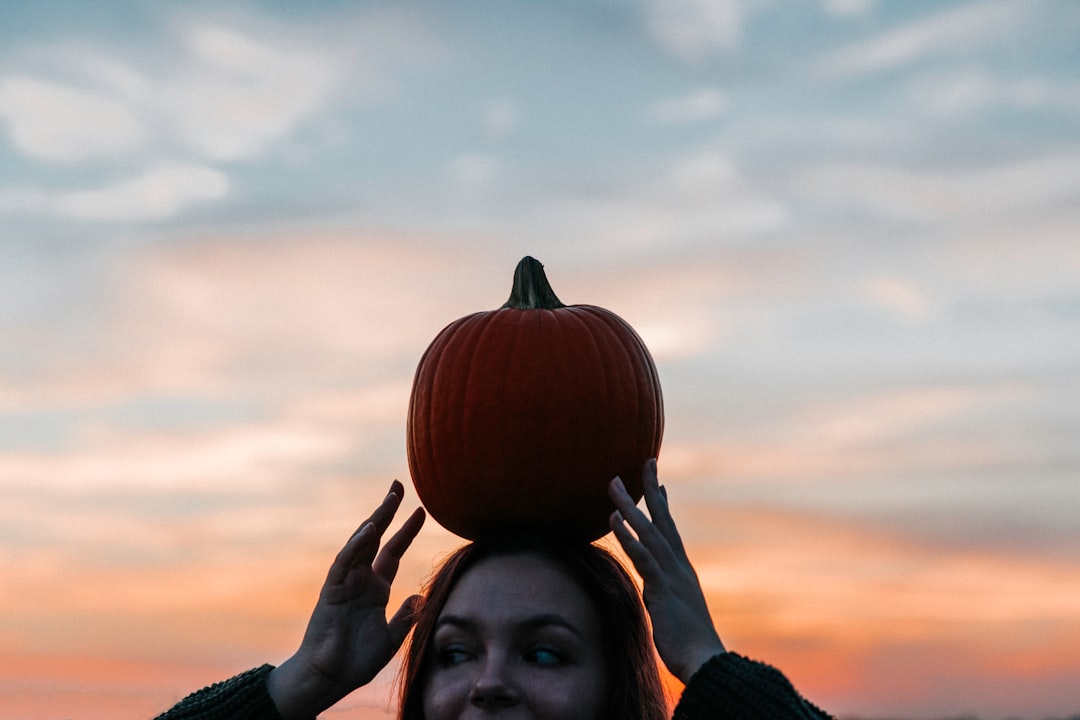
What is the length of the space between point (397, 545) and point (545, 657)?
87 cm

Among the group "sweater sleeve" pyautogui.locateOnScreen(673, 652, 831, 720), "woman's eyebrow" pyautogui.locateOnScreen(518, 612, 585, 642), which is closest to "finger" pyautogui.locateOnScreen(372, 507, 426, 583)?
"woman's eyebrow" pyautogui.locateOnScreen(518, 612, 585, 642)

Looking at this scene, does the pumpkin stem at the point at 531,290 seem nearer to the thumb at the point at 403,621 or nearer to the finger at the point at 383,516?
the finger at the point at 383,516

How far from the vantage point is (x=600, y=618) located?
4.36 m

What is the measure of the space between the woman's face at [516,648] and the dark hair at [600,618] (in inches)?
1.6

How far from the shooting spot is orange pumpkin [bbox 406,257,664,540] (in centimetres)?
411

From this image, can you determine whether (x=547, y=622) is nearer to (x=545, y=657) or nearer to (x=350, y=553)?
(x=545, y=657)

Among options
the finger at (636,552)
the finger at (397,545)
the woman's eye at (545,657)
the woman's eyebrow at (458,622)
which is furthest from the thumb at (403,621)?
the finger at (636,552)

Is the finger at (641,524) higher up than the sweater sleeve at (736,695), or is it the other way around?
the finger at (641,524)

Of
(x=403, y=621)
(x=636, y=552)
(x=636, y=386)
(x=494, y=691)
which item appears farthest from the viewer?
(x=403, y=621)

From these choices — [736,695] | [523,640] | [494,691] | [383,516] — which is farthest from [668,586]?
[383,516]

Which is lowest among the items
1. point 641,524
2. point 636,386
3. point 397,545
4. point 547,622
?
point 547,622

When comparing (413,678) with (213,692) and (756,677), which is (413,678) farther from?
(756,677)

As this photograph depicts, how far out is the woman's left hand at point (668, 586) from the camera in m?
3.97

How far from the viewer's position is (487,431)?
414 centimetres
